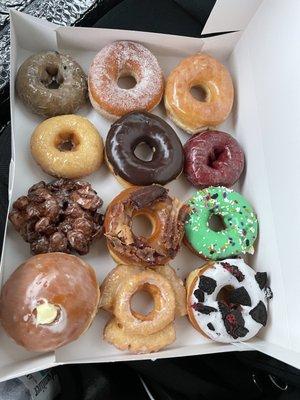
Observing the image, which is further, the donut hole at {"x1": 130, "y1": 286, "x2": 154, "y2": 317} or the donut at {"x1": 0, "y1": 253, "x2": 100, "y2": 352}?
the donut hole at {"x1": 130, "y1": 286, "x2": 154, "y2": 317}

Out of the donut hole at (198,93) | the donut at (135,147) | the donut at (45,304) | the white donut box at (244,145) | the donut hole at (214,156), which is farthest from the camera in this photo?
the donut hole at (198,93)

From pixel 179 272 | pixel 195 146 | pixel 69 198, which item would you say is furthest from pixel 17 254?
pixel 195 146

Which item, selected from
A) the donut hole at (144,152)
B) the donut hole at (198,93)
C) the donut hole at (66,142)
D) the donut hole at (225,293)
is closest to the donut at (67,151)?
the donut hole at (66,142)

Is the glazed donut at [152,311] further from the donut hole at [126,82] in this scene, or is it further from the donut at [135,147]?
the donut hole at [126,82]

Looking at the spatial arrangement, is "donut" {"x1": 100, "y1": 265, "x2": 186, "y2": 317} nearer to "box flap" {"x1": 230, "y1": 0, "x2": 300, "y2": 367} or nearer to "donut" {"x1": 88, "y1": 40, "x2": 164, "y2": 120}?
"box flap" {"x1": 230, "y1": 0, "x2": 300, "y2": 367}

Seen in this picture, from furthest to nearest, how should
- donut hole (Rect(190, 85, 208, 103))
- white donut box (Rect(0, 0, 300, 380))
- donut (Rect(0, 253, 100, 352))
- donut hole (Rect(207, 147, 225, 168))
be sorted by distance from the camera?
donut hole (Rect(190, 85, 208, 103))
donut hole (Rect(207, 147, 225, 168))
white donut box (Rect(0, 0, 300, 380))
donut (Rect(0, 253, 100, 352))

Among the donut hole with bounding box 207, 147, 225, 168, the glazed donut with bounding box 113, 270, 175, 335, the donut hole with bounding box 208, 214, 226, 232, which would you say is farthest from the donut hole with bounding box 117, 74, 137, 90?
the glazed donut with bounding box 113, 270, 175, 335

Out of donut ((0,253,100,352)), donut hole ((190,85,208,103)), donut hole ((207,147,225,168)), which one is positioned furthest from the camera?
donut hole ((190,85,208,103))

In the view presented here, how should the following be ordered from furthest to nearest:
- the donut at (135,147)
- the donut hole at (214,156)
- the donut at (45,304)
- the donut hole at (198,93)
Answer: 1. the donut hole at (198,93)
2. the donut hole at (214,156)
3. the donut at (135,147)
4. the donut at (45,304)

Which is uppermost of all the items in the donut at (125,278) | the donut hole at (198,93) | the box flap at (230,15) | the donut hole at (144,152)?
the box flap at (230,15)
